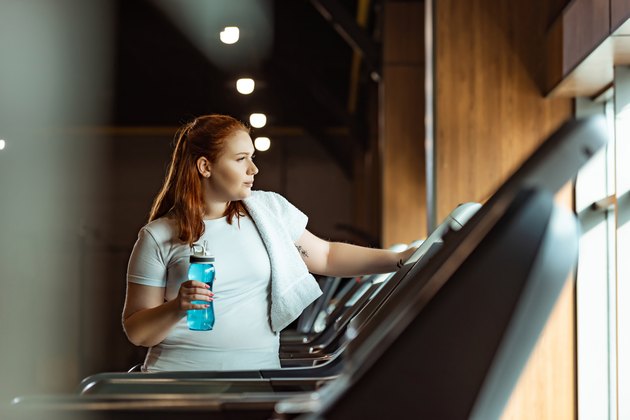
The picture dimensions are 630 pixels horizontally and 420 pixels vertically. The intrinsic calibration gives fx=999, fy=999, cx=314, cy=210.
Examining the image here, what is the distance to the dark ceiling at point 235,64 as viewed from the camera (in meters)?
11.1

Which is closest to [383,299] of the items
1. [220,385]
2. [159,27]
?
[220,385]

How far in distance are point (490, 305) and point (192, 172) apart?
152 centimetres

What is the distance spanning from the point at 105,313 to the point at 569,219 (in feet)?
54.2

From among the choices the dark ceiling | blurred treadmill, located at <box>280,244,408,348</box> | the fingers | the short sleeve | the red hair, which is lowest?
blurred treadmill, located at <box>280,244,408,348</box>

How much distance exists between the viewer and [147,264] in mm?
2373

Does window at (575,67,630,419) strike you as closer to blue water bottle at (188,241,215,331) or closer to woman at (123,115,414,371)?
woman at (123,115,414,371)

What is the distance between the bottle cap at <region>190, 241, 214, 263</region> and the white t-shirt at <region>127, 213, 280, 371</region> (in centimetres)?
2

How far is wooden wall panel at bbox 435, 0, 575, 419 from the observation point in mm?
5430

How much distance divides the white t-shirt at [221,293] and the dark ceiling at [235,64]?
6.52m

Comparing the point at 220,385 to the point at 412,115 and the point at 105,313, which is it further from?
the point at 105,313

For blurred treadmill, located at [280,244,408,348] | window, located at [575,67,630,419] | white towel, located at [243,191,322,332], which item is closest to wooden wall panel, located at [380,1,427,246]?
blurred treadmill, located at [280,244,408,348]

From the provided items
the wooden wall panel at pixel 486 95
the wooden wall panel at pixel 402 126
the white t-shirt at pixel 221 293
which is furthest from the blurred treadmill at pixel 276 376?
the wooden wall panel at pixel 402 126

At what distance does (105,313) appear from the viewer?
55.9 ft

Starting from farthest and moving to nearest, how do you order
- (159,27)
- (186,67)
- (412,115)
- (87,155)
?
(87,155), (186,67), (159,27), (412,115)
